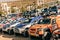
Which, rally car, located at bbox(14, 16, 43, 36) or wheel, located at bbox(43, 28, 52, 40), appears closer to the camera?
wheel, located at bbox(43, 28, 52, 40)

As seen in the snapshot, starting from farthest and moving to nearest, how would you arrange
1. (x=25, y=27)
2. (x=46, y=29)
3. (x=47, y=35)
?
(x=25, y=27) < (x=46, y=29) < (x=47, y=35)

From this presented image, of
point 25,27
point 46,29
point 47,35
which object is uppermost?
point 46,29

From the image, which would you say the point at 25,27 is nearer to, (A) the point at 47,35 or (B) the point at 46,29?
(B) the point at 46,29

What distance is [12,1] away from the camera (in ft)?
294

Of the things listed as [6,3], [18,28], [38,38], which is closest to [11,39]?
[18,28]

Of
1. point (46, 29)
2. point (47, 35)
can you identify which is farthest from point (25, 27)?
point (47, 35)

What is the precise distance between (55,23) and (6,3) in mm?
74936

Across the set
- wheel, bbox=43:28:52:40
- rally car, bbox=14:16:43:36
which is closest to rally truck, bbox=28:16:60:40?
wheel, bbox=43:28:52:40

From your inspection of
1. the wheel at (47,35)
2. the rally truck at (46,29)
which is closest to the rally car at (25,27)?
the rally truck at (46,29)

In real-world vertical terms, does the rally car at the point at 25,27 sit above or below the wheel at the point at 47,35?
below

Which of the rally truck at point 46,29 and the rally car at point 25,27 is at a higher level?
the rally truck at point 46,29

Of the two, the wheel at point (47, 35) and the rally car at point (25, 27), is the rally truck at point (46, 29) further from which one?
the rally car at point (25, 27)

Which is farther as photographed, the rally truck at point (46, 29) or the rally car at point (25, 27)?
the rally car at point (25, 27)

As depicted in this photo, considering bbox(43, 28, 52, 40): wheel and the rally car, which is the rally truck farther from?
the rally car
